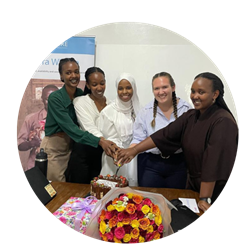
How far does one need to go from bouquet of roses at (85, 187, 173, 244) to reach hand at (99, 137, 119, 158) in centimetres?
29

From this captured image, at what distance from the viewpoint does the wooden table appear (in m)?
1.74

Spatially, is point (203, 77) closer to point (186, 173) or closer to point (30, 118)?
point (186, 173)

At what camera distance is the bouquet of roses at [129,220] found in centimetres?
151

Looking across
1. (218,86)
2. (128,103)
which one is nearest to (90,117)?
(128,103)

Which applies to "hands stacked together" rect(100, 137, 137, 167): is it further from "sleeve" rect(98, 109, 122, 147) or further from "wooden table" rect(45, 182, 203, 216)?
"wooden table" rect(45, 182, 203, 216)

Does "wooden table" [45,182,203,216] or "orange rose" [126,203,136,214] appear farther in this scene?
"wooden table" [45,182,203,216]

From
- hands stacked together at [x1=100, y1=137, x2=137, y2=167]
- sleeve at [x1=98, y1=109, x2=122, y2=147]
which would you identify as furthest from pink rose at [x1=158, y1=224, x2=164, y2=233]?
sleeve at [x1=98, y1=109, x2=122, y2=147]

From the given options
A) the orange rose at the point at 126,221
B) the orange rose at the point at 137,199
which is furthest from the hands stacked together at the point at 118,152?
the orange rose at the point at 126,221

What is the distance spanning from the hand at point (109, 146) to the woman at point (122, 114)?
25 mm

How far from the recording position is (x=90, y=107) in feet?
5.95

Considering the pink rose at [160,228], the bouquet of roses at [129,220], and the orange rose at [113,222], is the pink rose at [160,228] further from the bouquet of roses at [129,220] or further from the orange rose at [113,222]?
the orange rose at [113,222]

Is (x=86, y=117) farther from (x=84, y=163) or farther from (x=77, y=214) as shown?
(x=77, y=214)

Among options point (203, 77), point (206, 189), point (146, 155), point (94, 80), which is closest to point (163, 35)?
point (203, 77)

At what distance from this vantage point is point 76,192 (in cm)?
182
